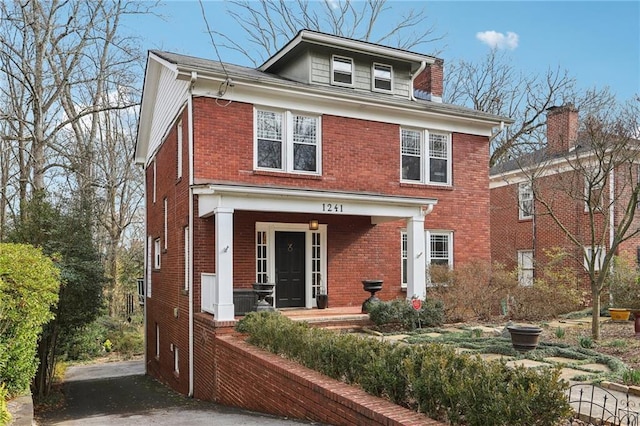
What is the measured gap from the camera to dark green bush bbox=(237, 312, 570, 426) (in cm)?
431

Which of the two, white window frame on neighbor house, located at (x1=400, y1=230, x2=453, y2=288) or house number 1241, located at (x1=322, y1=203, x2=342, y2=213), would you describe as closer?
house number 1241, located at (x1=322, y1=203, x2=342, y2=213)

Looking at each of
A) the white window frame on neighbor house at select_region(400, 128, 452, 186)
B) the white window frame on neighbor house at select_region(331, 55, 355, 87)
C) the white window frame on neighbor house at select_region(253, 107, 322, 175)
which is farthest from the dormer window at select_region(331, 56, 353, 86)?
the white window frame on neighbor house at select_region(400, 128, 452, 186)

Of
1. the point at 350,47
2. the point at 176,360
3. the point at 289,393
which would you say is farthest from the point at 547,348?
the point at 350,47

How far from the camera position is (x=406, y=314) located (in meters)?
12.5

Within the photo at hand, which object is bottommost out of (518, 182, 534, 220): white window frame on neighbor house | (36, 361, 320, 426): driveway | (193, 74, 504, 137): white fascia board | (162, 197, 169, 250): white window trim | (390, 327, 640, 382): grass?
(36, 361, 320, 426): driveway

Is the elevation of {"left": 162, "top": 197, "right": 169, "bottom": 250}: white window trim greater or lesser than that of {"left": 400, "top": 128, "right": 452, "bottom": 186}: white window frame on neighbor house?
lesser

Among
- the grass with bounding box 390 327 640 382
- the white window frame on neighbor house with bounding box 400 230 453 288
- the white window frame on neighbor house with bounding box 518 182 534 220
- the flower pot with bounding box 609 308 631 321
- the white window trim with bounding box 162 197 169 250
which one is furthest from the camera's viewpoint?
the white window frame on neighbor house with bounding box 518 182 534 220

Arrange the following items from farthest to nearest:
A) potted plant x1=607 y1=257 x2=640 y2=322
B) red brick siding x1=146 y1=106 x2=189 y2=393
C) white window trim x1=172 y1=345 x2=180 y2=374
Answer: potted plant x1=607 y1=257 x2=640 y2=322, white window trim x1=172 y1=345 x2=180 y2=374, red brick siding x1=146 y1=106 x2=189 y2=393

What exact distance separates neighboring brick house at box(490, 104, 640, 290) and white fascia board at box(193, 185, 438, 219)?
5.29 meters

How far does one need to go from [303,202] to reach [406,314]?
356 cm

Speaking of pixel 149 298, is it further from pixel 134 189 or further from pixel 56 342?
pixel 134 189

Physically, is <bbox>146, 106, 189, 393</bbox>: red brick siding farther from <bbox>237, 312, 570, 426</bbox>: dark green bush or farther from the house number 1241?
<bbox>237, 312, 570, 426</bbox>: dark green bush

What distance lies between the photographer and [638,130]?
426 inches

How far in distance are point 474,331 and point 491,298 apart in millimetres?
3004
